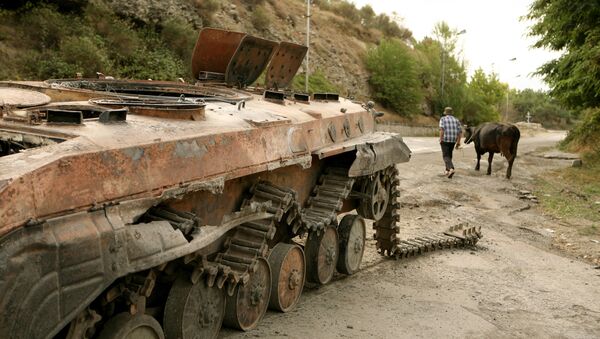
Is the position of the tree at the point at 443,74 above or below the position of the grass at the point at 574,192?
above

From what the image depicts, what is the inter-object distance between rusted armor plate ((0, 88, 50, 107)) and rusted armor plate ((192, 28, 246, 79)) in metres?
Answer: 2.78

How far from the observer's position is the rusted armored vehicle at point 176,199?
3.55 metres

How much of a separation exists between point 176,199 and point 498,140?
15.6 metres

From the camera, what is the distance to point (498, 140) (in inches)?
739

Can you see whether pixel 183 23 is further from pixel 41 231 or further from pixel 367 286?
pixel 41 231

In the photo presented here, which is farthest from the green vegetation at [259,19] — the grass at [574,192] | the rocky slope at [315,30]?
the grass at [574,192]

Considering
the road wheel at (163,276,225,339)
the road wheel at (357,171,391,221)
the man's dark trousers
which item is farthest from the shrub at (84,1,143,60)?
the road wheel at (163,276,225,339)

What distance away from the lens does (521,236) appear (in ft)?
37.7

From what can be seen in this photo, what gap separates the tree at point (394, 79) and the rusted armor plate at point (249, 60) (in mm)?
36027

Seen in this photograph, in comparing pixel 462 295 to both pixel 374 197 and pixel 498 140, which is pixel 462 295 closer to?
pixel 374 197

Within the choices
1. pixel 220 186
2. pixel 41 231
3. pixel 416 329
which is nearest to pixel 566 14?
pixel 416 329

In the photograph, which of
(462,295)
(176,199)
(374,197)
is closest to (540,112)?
(374,197)

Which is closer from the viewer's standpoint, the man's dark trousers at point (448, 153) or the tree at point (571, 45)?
the man's dark trousers at point (448, 153)

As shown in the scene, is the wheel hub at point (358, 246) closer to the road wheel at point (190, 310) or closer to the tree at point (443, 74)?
the road wheel at point (190, 310)
